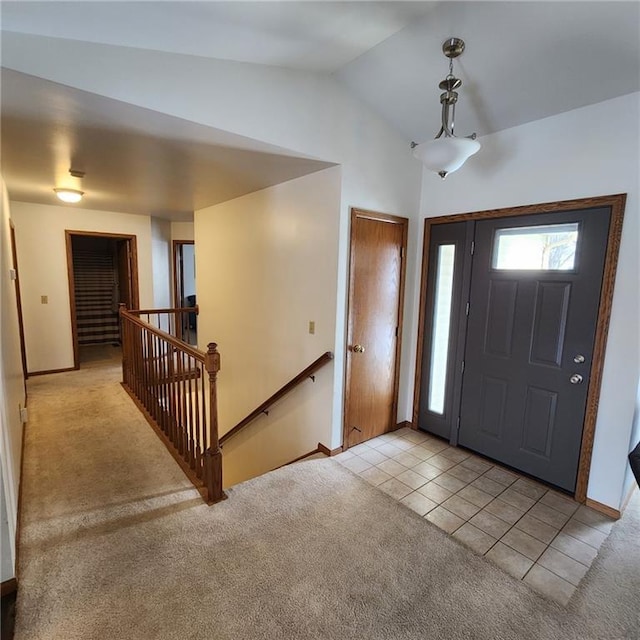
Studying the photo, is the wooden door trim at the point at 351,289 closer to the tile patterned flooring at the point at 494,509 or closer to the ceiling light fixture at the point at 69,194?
the tile patterned flooring at the point at 494,509

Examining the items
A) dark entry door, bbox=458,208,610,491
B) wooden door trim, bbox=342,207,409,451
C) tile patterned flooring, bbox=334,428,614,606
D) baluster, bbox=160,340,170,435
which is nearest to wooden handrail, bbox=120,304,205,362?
baluster, bbox=160,340,170,435

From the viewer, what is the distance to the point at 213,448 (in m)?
2.26

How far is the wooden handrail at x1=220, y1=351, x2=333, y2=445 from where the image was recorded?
288 centimetres

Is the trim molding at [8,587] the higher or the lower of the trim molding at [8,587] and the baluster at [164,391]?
the lower

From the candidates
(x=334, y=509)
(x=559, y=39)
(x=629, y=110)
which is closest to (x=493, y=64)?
(x=559, y=39)

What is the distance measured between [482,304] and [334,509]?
190cm

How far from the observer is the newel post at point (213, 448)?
2203 mm

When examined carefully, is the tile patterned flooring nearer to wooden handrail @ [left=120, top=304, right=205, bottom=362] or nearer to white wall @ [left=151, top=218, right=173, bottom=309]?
wooden handrail @ [left=120, top=304, right=205, bottom=362]

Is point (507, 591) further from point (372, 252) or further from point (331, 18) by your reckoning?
point (331, 18)

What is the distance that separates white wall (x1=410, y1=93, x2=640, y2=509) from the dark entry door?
0.12m

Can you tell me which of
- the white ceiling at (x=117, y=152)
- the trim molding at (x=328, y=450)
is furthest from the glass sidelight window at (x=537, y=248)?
the trim molding at (x=328, y=450)

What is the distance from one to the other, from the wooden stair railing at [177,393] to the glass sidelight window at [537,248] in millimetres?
2241

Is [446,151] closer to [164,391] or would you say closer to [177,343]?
[177,343]

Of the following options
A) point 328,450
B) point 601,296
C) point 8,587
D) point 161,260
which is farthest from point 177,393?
point 161,260
